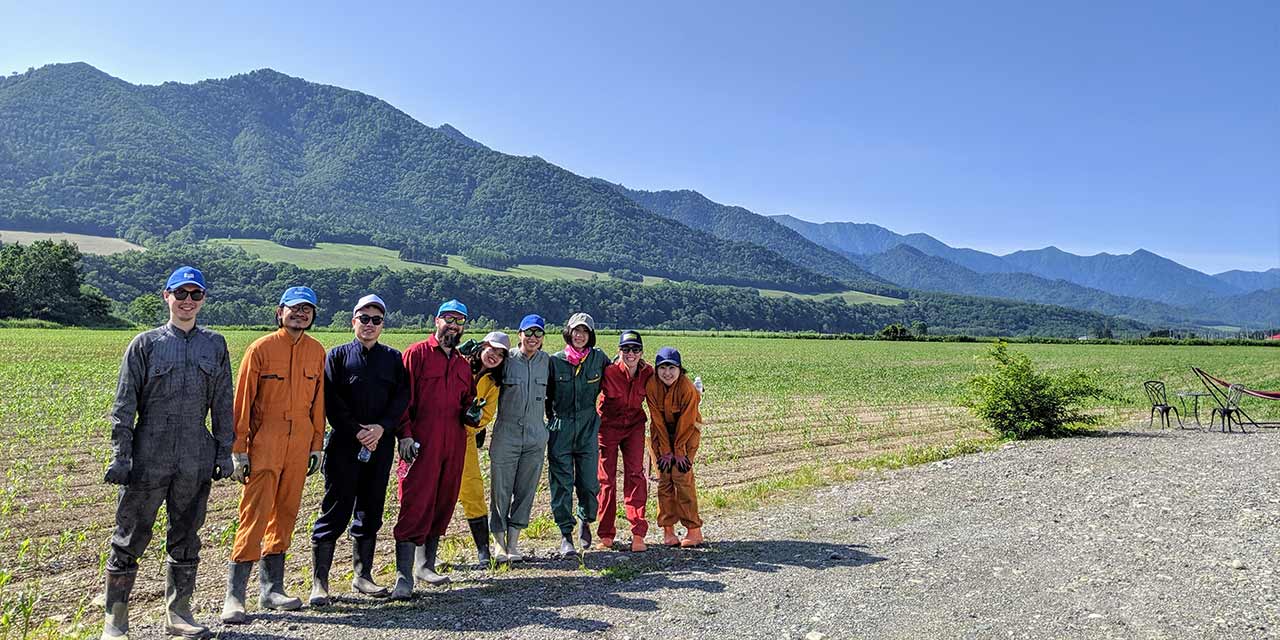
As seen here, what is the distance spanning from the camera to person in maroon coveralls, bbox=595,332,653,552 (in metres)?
7.05

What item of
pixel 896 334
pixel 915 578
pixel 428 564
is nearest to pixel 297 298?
pixel 428 564

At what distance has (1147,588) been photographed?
5555 mm

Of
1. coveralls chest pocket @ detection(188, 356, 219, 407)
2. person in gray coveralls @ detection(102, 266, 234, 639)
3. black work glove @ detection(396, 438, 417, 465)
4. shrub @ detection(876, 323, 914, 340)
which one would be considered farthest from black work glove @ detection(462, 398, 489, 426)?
shrub @ detection(876, 323, 914, 340)

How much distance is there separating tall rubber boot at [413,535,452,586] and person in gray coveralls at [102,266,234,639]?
1.62 meters

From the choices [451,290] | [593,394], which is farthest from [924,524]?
[451,290]

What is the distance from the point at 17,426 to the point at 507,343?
12940 millimetres

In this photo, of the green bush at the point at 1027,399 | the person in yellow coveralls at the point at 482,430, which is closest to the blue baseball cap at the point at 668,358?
the person in yellow coveralls at the point at 482,430

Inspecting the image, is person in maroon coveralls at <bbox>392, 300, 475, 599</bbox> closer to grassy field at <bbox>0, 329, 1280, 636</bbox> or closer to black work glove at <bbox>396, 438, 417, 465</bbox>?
black work glove at <bbox>396, 438, 417, 465</bbox>

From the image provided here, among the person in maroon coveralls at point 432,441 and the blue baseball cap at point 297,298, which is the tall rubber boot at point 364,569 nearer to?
the person in maroon coveralls at point 432,441

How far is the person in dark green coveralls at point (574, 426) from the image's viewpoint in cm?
680

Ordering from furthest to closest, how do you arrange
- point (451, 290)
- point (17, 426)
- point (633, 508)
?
1. point (451, 290)
2. point (17, 426)
3. point (633, 508)

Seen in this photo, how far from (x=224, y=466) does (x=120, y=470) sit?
0.54m

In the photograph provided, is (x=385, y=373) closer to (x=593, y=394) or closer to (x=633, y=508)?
(x=593, y=394)

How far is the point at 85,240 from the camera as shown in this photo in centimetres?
13925
